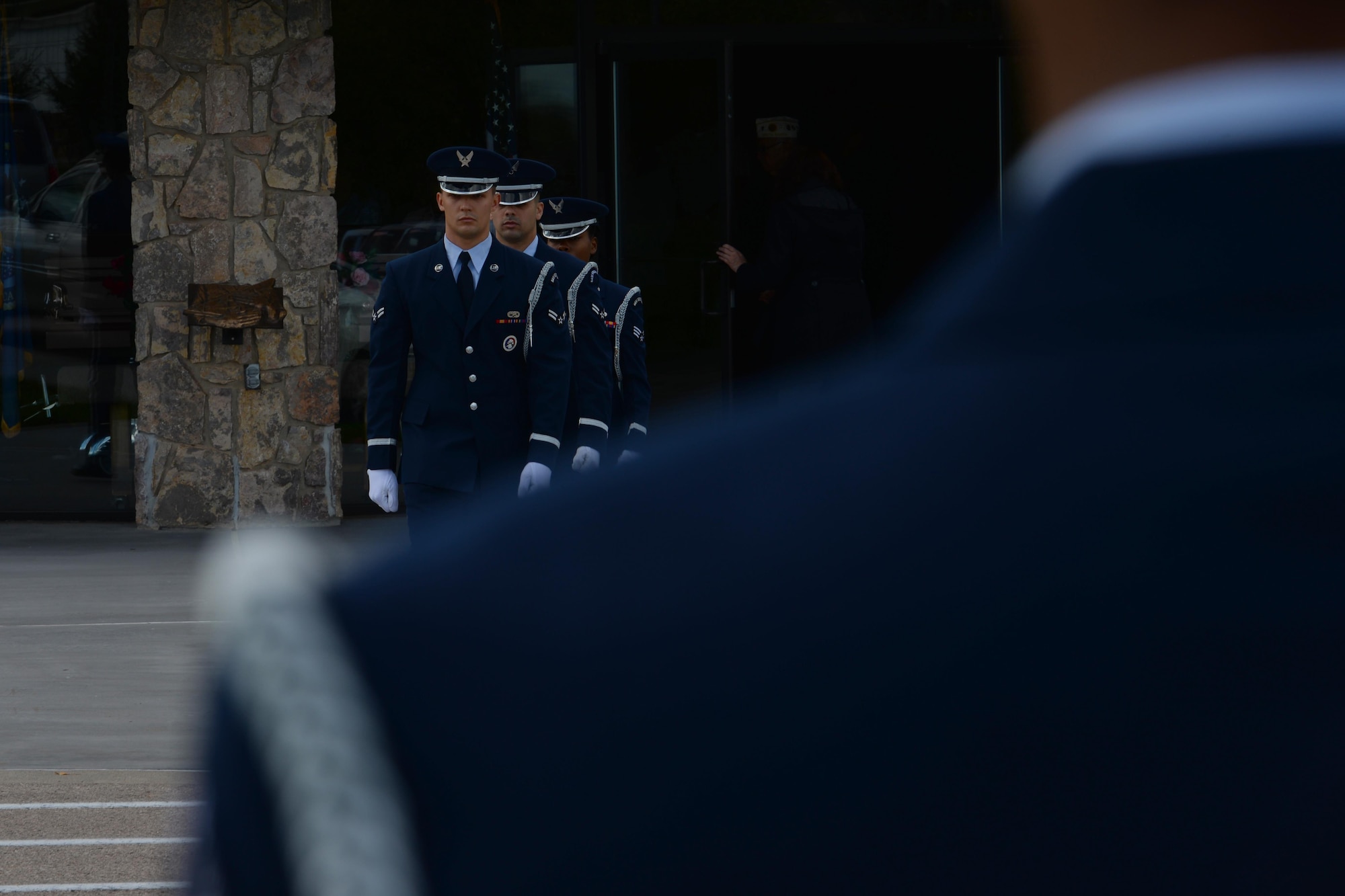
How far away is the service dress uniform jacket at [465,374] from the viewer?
17.2 ft

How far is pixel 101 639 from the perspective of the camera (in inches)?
269

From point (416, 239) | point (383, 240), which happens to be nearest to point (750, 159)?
point (416, 239)

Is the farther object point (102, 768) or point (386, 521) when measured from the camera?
point (386, 521)

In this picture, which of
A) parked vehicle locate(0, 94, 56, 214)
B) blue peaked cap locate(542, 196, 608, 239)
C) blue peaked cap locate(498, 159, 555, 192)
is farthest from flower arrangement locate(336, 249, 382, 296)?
blue peaked cap locate(498, 159, 555, 192)

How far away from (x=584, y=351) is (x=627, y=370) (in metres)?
0.57

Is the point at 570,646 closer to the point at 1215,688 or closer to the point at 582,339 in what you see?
the point at 1215,688

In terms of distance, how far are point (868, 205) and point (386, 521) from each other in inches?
170

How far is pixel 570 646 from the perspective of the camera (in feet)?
1.91

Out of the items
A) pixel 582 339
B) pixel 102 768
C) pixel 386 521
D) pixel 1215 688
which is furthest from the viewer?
pixel 386 521

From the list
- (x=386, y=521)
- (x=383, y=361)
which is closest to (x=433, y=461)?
(x=383, y=361)

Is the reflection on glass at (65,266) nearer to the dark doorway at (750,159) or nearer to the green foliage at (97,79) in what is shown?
the green foliage at (97,79)

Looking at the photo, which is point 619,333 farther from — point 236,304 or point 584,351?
point 236,304

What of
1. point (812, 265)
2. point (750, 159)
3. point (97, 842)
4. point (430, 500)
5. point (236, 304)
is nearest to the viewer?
point (97, 842)

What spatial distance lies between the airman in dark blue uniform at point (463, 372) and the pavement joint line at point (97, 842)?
124 cm
